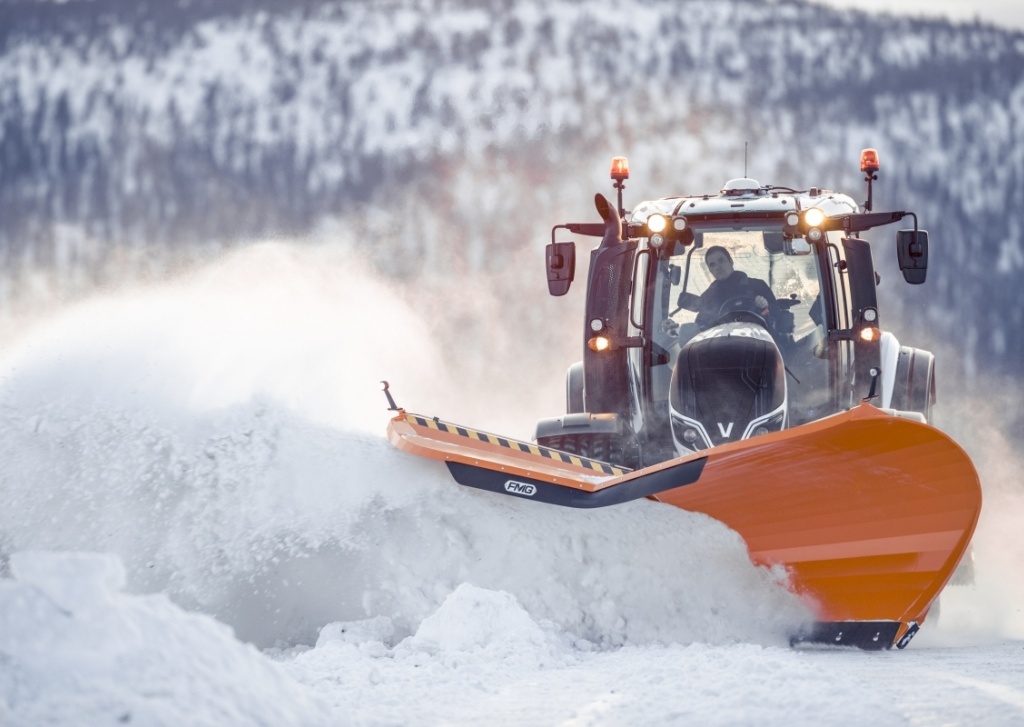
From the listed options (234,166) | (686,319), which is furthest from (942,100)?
(686,319)

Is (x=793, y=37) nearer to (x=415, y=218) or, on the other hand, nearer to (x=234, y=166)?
(x=415, y=218)

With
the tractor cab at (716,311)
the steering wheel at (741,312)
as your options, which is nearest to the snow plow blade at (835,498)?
the tractor cab at (716,311)

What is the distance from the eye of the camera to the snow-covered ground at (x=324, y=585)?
2.98 m

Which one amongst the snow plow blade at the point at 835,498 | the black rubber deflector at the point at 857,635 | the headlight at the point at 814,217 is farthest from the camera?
the headlight at the point at 814,217

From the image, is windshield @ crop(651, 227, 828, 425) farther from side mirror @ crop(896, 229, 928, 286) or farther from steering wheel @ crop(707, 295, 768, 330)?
Answer: side mirror @ crop(896, 229, 928, 286)

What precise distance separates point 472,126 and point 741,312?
15165mm

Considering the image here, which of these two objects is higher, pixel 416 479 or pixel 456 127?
pixel 456 127

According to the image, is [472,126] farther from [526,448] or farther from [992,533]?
[526,448]

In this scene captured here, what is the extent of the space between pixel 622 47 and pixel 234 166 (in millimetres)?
8514

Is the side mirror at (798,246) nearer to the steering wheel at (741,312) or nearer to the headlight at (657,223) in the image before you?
the steering wheel at (741,312)

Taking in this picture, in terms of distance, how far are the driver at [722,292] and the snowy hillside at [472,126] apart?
1250cm

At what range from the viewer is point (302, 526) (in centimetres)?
485

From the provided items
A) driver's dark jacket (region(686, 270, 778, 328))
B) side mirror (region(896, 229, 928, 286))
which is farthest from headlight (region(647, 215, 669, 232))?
side mirror (region(896, 229, 928, 286))

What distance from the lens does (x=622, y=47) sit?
23.8m
